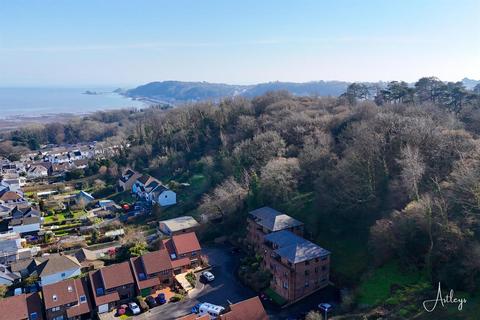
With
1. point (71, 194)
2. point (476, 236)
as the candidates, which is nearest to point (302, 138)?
point (476, 236)

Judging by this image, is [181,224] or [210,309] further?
[181,224]

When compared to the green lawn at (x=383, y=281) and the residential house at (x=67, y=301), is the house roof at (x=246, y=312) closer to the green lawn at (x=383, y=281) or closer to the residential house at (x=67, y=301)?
the green lawn at (x=383, y=281)

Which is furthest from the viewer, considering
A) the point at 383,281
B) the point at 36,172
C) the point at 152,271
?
the point at 36,172

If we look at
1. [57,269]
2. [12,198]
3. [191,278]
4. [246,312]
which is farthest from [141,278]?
[12,198]

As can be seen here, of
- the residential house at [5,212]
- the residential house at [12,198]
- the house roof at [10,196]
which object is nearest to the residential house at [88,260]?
the residential house at [5,212]

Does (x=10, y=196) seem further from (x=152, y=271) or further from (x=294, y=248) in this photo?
(x=294, y=248)

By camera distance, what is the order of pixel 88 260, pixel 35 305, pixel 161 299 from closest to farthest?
pixel 35 305
pixel 161 299
pixel 88 260
